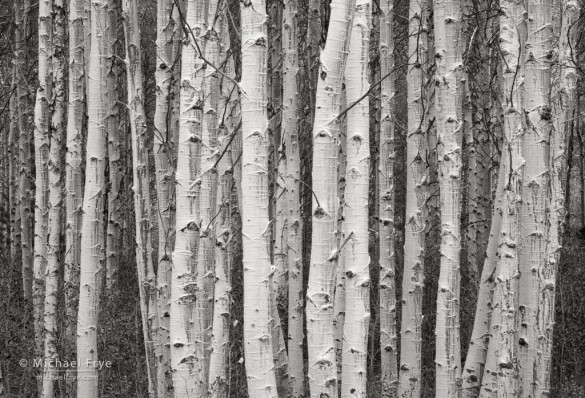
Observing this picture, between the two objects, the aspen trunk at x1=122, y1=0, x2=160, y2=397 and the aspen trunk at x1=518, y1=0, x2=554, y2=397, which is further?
the aspen trunk at x1=122, y1=0, x2=160, y2=397

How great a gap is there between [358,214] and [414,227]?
2.97 meters

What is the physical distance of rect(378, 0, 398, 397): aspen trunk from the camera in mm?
6809

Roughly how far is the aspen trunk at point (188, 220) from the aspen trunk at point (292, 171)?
8.68ft

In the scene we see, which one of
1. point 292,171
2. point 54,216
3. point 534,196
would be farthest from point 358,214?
point 54,216

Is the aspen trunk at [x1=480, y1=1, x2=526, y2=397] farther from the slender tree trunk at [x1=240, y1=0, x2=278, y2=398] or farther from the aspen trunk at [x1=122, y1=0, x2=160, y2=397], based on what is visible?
the aspen trunk at [x1=122, y1=0, x2=160, y2=397]

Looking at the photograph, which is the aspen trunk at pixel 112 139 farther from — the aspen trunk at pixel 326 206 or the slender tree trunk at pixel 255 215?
the aspen trunk at pixel 326 206

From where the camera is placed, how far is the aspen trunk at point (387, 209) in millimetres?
6809

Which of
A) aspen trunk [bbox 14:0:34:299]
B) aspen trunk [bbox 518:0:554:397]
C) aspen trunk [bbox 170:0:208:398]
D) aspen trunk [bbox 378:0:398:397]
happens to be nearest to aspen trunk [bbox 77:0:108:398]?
aspen trunk [bbox 170:0:208:398]

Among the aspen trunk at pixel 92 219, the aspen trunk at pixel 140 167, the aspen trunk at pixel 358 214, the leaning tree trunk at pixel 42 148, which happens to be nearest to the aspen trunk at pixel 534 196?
the aspen trunk at pixel 358 214

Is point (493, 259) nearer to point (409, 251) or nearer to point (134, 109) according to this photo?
point (409, 251)

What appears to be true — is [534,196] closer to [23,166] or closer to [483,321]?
[483,321]

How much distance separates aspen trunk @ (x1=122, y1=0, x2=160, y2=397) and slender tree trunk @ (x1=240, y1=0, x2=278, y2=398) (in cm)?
221

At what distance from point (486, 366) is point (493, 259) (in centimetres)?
88

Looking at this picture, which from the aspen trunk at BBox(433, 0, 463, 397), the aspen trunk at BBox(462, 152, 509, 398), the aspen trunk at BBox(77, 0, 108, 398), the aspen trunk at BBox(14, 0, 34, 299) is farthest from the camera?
the aspen trunk at BBox(14, 0, 34, 299)
